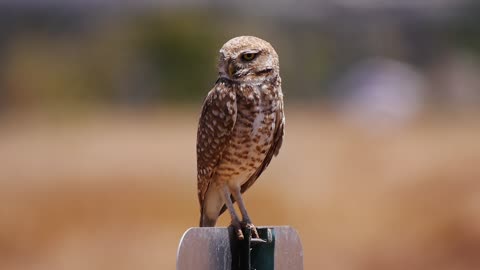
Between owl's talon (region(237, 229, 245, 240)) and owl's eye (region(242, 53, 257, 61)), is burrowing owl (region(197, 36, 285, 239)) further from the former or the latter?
owl's talon (region(237, 229, 245, 240))

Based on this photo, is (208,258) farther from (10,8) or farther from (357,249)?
(10,8)

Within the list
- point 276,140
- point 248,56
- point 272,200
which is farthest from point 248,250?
point 272,200

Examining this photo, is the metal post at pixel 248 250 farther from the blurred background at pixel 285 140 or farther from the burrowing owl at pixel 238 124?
the blurred background at pixel 285 140

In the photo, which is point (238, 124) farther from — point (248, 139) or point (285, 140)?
point (285, 140)

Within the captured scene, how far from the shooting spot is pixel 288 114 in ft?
99.2

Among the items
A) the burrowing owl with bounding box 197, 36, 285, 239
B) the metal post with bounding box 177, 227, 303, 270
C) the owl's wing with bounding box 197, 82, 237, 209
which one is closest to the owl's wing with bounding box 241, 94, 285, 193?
the burrowing owl with bounding box 197, 36, 285, 239

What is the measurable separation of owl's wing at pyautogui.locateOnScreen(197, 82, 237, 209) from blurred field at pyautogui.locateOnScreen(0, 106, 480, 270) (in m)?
6.50

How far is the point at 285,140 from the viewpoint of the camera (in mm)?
22969

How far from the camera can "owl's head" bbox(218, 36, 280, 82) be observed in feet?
23.5

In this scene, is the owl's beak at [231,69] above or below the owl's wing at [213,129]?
above

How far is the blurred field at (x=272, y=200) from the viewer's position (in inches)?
589

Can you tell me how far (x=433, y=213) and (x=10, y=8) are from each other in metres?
43.2

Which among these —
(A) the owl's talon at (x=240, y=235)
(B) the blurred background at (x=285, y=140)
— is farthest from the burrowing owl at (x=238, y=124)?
(B) the blurred background at (x=285, y=140)

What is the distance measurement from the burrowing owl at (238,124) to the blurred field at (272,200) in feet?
21.2
